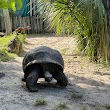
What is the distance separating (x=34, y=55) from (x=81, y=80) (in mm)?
1380

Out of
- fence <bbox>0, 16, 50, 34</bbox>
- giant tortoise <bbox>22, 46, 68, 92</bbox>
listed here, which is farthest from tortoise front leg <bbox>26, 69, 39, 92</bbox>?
fence <bbox>0, 16, 50, 34</bbox>

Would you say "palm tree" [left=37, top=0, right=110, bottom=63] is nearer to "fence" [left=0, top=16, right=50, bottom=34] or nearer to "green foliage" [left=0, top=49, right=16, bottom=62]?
→ "green foliage" [left=0, top=49, right=16, bottom=62]

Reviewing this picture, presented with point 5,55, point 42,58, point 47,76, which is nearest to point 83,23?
point 5,55

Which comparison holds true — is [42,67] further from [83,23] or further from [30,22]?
[30,22]

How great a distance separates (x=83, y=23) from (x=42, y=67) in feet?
10.1

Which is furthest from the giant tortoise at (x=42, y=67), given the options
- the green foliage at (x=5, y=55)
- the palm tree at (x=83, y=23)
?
the green foliage at (x=5, y=55)

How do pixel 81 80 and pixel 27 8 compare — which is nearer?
pixel 81 80

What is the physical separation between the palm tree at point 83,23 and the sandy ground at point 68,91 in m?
0.60

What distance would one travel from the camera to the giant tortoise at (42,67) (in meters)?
4.71

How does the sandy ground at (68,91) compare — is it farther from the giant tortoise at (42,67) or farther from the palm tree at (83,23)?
the palm tree at (83,23)

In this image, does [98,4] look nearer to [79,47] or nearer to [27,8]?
[79,47]

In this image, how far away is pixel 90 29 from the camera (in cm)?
740

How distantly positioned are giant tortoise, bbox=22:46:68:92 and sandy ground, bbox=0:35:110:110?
0.53ft

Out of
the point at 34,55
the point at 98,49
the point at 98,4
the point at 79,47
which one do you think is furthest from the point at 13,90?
the point at 79,47
